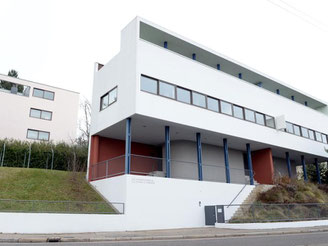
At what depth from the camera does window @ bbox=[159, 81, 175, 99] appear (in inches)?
701

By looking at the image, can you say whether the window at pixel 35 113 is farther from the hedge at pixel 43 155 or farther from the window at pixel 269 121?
the window at pixel 269 121

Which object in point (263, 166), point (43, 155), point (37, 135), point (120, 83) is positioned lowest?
point (263, 166)

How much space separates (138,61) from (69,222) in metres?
9.47

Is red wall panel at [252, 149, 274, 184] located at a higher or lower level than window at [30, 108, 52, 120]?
lower

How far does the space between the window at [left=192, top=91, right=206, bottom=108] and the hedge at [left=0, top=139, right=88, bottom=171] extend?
9.83m

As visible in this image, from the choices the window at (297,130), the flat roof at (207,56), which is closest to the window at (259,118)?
the flat roof at (207,56)

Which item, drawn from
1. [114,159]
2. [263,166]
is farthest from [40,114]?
[263,166]

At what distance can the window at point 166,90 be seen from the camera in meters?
17.8

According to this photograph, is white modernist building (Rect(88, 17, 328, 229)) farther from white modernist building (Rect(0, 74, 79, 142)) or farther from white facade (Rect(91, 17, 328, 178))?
white modernist building (Rect(0, 74, 79, 142))

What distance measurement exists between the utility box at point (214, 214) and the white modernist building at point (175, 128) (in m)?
0.36

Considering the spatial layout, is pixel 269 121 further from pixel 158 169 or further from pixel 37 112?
pixel 37 112

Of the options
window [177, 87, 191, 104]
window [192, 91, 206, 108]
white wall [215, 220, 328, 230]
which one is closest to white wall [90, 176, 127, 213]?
white wall [215, 220, 328, 230]

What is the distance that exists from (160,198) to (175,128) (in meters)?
5.07

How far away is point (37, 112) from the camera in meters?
35.4
